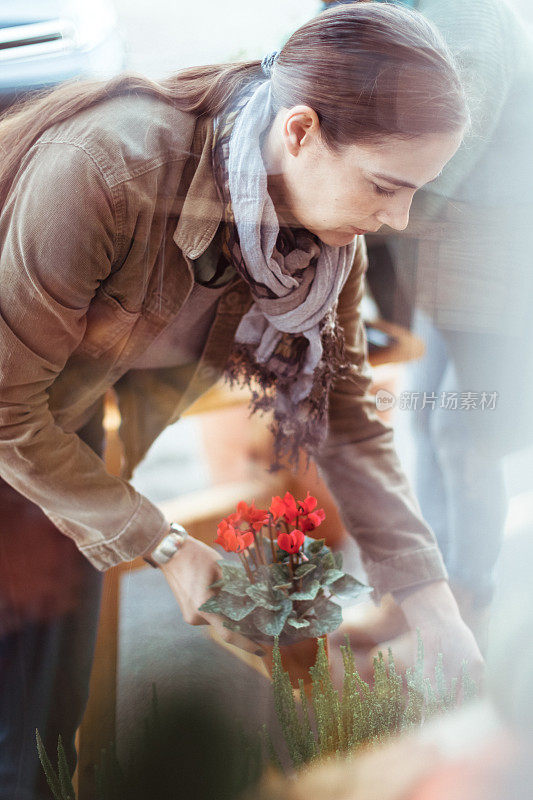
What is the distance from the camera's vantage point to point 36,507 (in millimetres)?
855

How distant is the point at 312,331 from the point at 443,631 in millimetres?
501

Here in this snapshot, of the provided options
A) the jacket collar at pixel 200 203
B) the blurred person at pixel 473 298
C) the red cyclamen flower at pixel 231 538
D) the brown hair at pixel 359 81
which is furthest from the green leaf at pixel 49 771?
the brown hair at pixel 359 81

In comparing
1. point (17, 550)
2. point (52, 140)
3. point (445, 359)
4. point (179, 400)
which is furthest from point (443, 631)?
point (52, 140)

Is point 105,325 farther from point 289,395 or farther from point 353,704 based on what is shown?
point 353,704

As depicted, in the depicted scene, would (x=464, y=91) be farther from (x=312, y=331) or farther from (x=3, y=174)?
(x=3, y=174)

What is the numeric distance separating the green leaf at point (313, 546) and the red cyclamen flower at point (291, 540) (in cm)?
3

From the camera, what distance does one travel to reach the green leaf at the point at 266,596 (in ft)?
2.91

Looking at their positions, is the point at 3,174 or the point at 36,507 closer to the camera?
the point at 3,174

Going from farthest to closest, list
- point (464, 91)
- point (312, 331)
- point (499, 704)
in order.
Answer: point (499, 704) → point (312, 331) → point (464, 91)

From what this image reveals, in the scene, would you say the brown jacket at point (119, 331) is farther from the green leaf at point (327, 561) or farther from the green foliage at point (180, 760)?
the green foliage at point (180, 760)

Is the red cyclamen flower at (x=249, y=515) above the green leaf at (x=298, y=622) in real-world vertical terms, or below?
above

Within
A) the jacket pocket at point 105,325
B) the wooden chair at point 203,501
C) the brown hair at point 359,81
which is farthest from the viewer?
the wooden chair at point 203,501

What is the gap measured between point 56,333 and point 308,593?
1.59 feet

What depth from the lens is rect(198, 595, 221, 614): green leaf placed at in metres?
0.89
